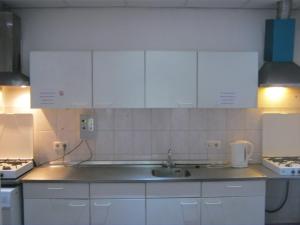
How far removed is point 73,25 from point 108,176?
5.34 feet

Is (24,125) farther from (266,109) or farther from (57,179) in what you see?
(266,109)

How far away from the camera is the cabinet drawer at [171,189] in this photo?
2676mm

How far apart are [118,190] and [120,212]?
7.9 inches

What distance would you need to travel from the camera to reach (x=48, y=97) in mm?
2826

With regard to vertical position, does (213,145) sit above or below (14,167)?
above

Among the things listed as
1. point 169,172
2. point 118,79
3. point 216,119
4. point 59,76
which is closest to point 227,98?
point 216,119

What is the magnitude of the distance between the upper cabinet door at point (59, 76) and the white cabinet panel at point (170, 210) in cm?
121

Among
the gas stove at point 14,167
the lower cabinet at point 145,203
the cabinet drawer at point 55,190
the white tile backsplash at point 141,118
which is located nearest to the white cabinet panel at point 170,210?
the lower cabinet at point 145,203

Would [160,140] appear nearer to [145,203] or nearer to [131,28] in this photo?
[145,203]

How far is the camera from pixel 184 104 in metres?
2.85

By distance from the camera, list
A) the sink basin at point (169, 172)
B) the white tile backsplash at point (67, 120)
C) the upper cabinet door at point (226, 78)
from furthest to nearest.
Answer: the white tile backsplash at point (67, 120) → the sink basin at point (169, 172) → the upper cabinet door at point (226, 78)

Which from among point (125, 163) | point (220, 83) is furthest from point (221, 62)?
point (125, 163)

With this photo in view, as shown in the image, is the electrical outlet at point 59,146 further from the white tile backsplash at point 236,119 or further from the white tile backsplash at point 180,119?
the white tile backsplash at point 236,119

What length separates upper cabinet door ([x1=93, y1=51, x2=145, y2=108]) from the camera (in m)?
2.82
